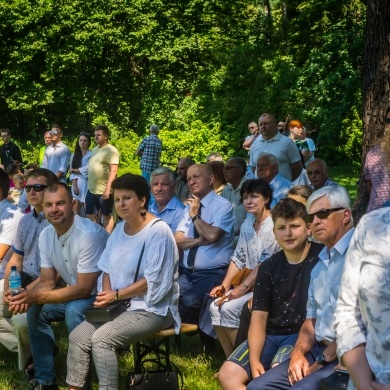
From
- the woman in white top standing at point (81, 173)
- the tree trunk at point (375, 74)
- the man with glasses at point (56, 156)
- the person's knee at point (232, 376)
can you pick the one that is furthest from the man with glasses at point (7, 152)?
the person's knee at point (232, 376)

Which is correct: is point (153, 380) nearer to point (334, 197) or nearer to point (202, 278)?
point (202, 278)

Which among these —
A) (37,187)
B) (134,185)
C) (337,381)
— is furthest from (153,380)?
(337,381)

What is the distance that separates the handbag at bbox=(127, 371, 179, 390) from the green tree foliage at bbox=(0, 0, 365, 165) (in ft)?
78.6

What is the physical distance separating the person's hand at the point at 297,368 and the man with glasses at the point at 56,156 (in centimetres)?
1106

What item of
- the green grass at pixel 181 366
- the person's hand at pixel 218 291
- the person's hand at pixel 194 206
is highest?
the person's hand at pixel 194 206

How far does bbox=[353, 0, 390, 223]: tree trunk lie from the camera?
8.23 metres

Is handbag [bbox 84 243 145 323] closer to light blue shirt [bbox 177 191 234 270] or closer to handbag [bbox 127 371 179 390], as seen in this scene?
handbag [bbox 127 371 179 390]

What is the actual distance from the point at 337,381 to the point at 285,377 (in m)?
1.12

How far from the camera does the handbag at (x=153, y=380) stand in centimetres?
584

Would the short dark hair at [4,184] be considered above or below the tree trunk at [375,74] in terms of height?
below

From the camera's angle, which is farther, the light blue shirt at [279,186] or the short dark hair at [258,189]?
the light blue shirt at [279,186]

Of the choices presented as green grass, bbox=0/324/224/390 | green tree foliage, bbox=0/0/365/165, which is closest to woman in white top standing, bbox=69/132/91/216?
green grass, bbox=0/324/224/390

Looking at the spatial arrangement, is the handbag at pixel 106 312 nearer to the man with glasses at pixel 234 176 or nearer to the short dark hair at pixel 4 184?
the short dark hair at pixel 4 184

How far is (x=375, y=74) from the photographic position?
833 centimetres
